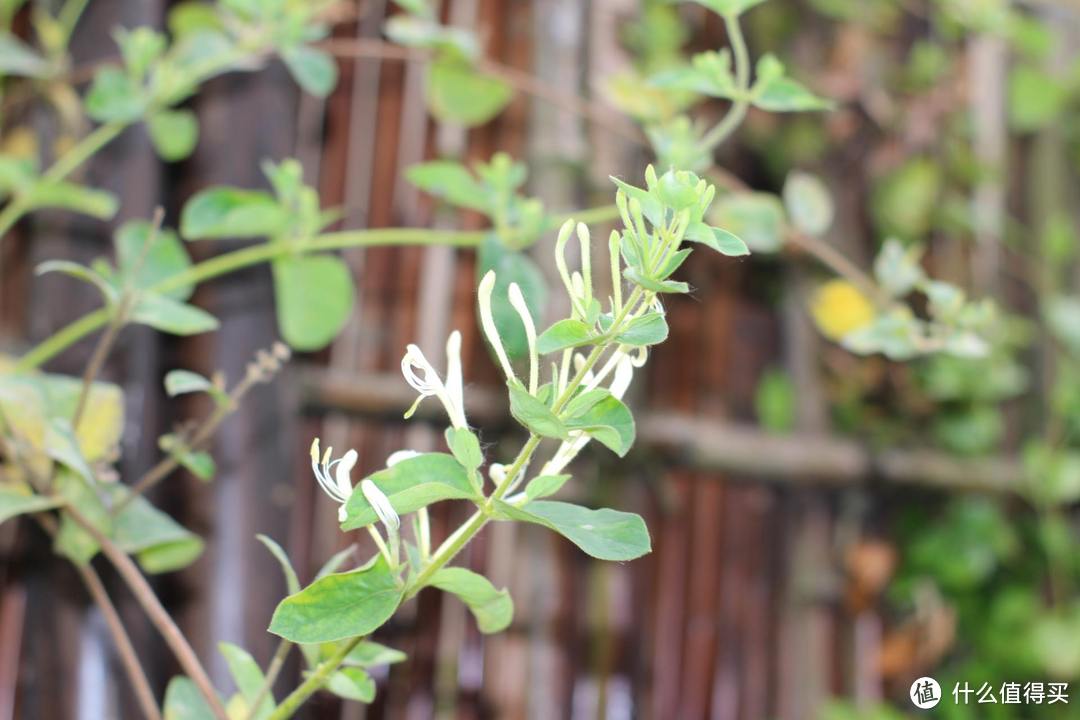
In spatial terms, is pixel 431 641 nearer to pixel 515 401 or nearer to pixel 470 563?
pixel 470 563

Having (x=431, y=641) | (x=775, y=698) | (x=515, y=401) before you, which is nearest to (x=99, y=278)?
(x=515, y=401)

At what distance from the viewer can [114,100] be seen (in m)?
0.62

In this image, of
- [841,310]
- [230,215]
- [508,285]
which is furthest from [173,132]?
[841,310]

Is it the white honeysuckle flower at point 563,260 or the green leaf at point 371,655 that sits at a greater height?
the white honeysuckle flower at point 563,260

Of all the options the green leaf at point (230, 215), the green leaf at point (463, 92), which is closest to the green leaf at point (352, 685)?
the green leaf at point (230, 215)

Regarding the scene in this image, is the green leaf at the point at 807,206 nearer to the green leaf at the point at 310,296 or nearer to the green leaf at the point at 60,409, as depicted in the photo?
the green leaf at the point at 310,296

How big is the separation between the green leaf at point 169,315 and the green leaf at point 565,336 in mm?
214

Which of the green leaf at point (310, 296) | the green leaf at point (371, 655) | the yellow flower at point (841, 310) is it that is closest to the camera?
the green leaf at point (371, 655)

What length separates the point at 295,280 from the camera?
1.97 feet

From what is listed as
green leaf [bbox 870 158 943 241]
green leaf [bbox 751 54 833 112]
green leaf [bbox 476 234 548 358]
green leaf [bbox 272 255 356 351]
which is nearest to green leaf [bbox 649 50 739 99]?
green leaf [bbox 751 54 833 112]

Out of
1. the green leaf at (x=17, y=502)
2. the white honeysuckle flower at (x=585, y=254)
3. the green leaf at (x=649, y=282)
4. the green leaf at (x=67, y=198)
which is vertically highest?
the green leaf at (x=67, y=198)

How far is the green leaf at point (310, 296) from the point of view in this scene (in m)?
0.60

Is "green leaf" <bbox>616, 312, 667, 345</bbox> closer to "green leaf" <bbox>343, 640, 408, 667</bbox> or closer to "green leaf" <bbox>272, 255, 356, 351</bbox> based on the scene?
"green leaf" <bbox>343, 640, 408, 667</bbox>

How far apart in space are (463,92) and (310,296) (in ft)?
0.75
